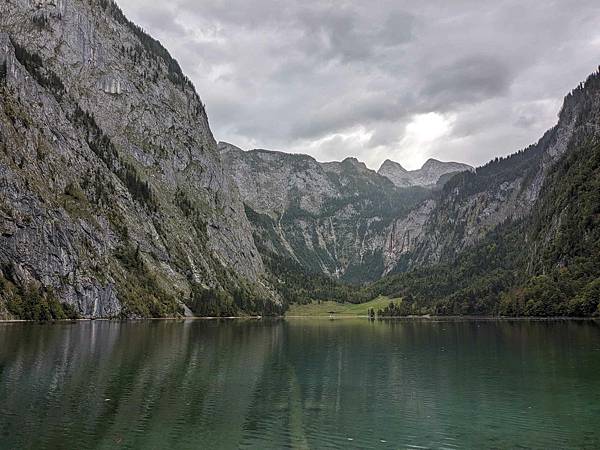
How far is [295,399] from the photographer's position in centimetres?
4141

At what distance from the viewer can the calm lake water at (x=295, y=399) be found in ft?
97.6

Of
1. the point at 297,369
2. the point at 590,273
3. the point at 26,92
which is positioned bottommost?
the point at 297,369

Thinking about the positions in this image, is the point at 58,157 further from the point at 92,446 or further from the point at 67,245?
the point at 92,446

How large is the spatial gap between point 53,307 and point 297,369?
122m

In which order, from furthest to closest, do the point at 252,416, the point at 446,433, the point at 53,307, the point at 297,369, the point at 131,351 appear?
the point at 53,307, the point at 131,351, the point at 297,369, the point at 252,416, the point at 446,433

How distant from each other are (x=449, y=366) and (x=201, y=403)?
3243cm

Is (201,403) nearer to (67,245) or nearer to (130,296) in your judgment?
(67,245)

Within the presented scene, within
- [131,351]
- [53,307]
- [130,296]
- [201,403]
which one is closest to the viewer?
[201,403]

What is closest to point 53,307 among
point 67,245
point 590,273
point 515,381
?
point 67,245

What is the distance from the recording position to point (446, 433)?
103ft

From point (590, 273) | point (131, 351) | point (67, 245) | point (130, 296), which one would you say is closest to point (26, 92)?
point (67, 245)

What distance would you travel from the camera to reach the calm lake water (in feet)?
97.6

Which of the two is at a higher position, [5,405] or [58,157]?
[58,157]

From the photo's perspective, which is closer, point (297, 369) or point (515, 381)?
point (515, 381)
